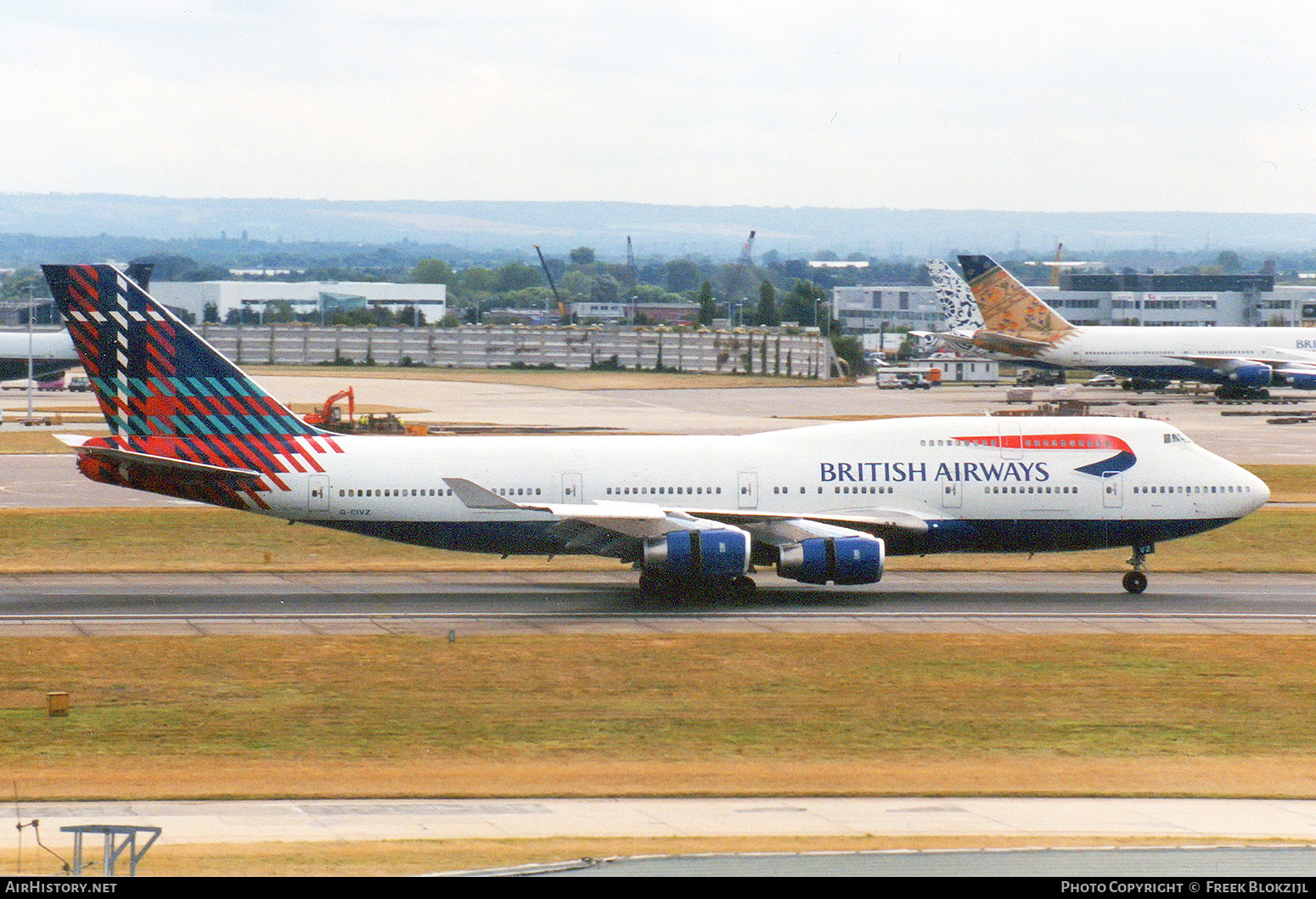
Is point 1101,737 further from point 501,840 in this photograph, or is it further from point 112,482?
point 112,482

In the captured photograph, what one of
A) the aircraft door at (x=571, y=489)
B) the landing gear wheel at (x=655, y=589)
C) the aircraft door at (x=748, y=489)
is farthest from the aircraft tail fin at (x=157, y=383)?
the aircraft door at (x=748, y=489)

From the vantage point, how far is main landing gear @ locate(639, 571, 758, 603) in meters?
42.2

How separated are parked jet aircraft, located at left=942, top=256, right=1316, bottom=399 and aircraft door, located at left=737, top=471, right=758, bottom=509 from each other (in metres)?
87.0

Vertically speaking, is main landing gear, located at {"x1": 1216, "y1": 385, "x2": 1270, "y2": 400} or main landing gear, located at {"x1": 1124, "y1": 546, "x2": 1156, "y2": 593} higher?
main landing gear, located at {"x1": 1216, "y1": 385, "x2": 1270, "y2": 400}

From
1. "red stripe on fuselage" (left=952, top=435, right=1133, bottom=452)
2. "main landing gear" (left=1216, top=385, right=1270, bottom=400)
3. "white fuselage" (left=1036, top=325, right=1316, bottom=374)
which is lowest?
"main landing gear" (left=1216, top=385, right=1270, bottom=400)

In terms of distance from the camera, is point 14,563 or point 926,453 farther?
point 14,563

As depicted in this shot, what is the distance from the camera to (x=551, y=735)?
28.6m

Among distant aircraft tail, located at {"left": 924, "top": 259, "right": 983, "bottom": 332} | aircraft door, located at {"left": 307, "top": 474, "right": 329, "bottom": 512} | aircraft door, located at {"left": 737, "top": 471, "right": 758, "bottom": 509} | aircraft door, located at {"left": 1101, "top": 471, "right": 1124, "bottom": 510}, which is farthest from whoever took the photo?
distant aircraft tail, located at {"left": 924, "top": 259, "right": 983, "bottom": 332}

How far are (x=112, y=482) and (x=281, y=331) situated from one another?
136784 millimetres

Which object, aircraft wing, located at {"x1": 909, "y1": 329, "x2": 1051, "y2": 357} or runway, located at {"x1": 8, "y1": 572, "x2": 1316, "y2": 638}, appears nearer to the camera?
runway, located at {"x1": 8, "y1": 572, "x2": 1316, "y2": 638}

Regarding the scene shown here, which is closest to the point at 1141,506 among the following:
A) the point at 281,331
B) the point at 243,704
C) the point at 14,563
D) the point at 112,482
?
the point at 243,704

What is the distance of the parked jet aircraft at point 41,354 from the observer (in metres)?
125

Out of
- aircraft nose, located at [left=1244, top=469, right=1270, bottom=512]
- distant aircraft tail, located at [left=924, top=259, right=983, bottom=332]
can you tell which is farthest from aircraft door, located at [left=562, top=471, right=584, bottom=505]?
distant aircraft tail, located at [left=924, top=259, right=983, bottom=332]

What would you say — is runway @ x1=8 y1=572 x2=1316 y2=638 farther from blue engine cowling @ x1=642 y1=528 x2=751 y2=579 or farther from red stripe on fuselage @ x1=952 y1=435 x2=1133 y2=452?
red stripe on fuselage @ x1=952 y1=435 x2=1133 y2=452
